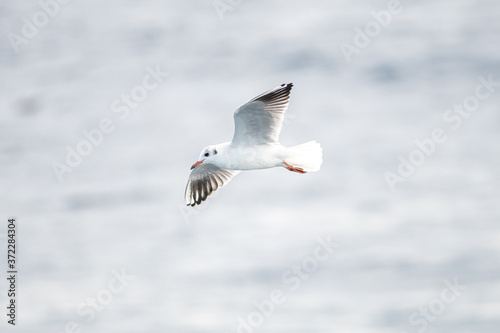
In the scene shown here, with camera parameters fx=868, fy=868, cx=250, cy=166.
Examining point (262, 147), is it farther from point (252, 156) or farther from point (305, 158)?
point (305, 158)

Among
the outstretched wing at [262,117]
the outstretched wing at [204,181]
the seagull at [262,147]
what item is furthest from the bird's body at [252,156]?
the outstretched wing at [204,181]

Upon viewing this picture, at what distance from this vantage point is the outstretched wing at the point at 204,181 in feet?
77.8

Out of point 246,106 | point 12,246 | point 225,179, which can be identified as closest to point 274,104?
point 246,106

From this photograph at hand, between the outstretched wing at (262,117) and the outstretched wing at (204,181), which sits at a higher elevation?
the outstretched wing at (204,181)

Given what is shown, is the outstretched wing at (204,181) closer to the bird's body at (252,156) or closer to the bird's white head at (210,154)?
the bird's white head at (210,154)

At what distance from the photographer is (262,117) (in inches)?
808

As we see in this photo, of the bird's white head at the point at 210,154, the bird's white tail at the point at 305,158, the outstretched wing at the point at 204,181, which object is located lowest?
the bird's white tail at the point at 305,158

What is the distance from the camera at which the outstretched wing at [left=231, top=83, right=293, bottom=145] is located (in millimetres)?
20125

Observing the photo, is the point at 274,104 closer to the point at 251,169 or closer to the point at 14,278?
the point at 251,169

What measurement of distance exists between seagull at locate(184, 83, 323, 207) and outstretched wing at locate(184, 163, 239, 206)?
2.03 meters

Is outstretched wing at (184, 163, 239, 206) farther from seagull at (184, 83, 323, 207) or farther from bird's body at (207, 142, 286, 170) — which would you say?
bird's body at (207, 142, 286, 170)

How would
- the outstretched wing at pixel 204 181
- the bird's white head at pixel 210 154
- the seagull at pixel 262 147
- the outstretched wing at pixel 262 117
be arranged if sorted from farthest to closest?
the outstretched wing at pixel 204 181 < the bird's white head at pixel 210 154 < the seagull at pixel 262 147 < the outstretched wing at pixel 262 117

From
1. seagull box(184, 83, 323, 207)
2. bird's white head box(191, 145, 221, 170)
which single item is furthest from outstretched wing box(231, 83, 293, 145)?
bird's white head box(191, 145, 221, 170)

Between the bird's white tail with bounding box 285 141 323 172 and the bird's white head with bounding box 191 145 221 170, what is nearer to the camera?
the bird's white tail with bounding box 285 141 323 172
